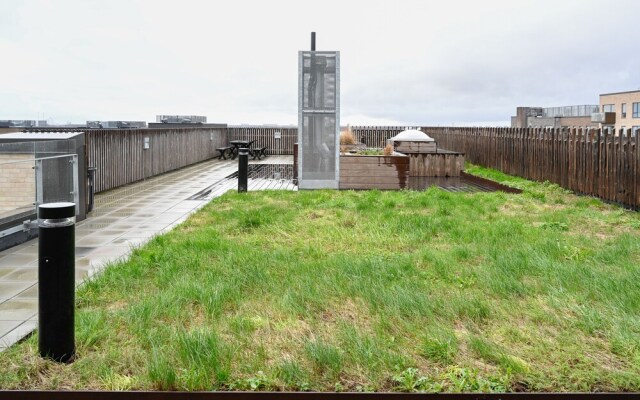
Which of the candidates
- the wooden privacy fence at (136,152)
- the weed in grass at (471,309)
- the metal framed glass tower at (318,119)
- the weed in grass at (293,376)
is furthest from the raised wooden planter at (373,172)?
the weed in grass at (293,376)

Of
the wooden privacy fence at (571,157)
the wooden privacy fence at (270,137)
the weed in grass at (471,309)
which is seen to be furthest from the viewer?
the wooden privacy fence at (270,137)

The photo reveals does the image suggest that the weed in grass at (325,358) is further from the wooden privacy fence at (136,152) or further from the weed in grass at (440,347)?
the wooden privacy fence at (136,152)

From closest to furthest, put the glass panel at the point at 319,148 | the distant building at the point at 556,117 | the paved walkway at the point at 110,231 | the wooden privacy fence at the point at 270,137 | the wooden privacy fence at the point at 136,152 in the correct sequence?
the paved walkway at the point at 110,231, the wooden privacy fence at the point at 136,152, the glass panel at the point at 319,148, the wooden privacy fence at the point at 270,137, the distant building at the point at 556,117

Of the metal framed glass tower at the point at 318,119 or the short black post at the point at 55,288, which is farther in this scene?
the metal framed glass tower at the point at 318,119

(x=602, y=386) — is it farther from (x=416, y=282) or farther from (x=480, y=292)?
(x=416, y=282)

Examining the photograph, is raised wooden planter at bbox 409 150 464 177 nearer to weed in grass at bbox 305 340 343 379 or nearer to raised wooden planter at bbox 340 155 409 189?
raised wooden planter at bbox 340 155 409 189

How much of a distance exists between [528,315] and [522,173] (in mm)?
15363

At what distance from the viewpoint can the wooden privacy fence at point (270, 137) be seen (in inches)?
1454

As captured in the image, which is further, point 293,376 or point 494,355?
point 494,355

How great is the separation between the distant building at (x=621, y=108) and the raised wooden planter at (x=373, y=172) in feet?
226

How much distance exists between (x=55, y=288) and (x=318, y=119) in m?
12.5

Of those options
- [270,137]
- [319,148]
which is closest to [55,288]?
[319,148]

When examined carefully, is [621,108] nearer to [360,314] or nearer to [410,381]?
[360,314]

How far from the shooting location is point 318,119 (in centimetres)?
1645
